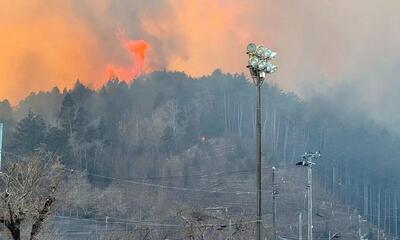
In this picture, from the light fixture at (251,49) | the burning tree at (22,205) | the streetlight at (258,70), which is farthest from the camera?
the burning tree at (22,205)

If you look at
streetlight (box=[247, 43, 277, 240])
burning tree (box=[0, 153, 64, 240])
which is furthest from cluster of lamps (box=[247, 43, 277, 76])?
burning tree (box=[0, 153, 64, 240])

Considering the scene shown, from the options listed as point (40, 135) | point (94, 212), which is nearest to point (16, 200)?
point (94, 212)

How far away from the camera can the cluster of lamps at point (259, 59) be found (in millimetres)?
20312

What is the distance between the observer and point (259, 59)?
20453mm

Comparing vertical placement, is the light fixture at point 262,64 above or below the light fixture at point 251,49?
below

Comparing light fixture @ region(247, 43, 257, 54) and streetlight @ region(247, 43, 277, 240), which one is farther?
light fixture @ region(247, 43, 257, 54)

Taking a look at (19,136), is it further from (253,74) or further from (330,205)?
(253,74)

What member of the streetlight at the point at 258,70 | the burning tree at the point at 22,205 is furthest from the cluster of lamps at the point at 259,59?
the burning tree at the point at 22,205

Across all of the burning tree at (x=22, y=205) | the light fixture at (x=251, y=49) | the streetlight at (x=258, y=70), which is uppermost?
the light fixture at (x=251, y=49)

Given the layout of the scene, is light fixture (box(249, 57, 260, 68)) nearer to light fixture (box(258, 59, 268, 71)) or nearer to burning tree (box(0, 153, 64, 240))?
light fixture (box(258, 59, 268, 71))

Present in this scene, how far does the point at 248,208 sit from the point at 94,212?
4299cm

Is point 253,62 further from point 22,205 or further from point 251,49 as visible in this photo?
point 22,205

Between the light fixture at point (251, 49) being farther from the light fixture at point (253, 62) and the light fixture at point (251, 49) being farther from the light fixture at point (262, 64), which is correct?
the light fixture at point (262, 64)

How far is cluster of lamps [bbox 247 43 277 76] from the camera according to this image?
20.3 meters
